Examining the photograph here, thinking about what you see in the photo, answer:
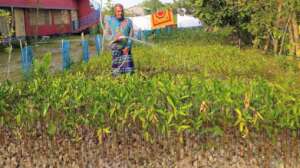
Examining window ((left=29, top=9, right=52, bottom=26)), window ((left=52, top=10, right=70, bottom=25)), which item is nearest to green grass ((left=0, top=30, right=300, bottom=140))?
window ((left=29, top=9, right=52, bottom=26))

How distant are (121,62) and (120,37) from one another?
48cm

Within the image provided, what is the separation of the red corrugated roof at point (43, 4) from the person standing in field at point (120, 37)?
1673 centimetres

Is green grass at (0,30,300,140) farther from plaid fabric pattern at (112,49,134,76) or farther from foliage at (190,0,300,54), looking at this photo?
foliage at (190,0,300,54)

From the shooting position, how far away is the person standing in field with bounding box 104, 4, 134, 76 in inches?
274

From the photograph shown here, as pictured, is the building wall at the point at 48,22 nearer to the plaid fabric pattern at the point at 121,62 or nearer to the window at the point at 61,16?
the window at the point at 61,16

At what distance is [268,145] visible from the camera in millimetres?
3688

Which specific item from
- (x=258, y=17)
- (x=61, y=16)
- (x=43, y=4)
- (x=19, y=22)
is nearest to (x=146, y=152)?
(x=258, y=17)

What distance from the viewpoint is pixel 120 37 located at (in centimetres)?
702

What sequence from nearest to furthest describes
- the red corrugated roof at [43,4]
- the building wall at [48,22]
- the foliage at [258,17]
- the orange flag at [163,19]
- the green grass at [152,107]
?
the green grass at [152,107] < the foliage at [258,17] < the orange flag at [163,19] < the red corrugated roof at [43,4] < the building wall at [48,22]

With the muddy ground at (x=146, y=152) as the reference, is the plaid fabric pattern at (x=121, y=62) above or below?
above

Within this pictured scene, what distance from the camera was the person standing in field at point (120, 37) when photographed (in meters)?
6.95

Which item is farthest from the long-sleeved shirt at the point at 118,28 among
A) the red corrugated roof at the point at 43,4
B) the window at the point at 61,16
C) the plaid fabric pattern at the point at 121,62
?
the window at the point at 61,16

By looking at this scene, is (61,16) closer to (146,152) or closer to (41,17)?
(41,17)

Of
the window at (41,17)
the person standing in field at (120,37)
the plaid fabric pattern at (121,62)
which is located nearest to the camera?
the person standing in field at (120,37)
